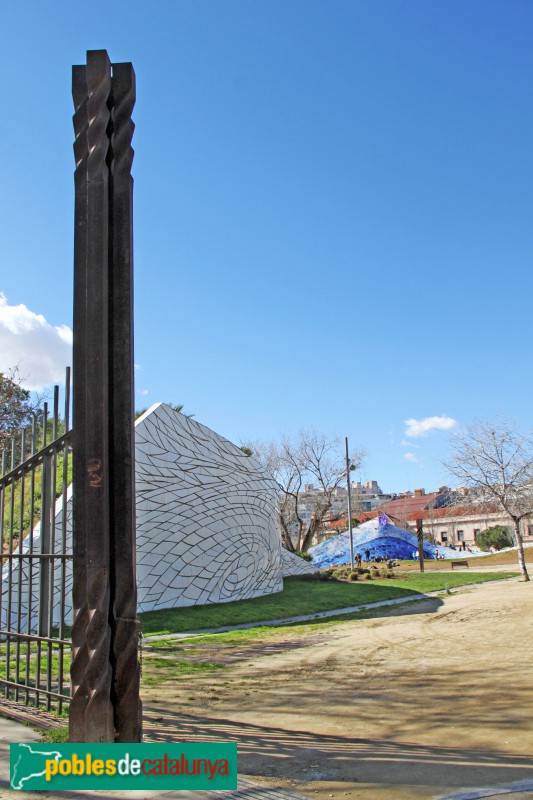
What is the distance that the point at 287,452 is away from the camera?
51.2m

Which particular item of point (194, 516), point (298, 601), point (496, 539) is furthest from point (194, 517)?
point (496, 539)

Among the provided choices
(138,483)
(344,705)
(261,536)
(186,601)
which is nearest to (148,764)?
(344,705)

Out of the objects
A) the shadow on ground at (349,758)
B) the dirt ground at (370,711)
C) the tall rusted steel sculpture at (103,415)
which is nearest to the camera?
the shadow on ground at (349,758)

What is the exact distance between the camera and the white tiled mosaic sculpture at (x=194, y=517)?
1859 centimetres

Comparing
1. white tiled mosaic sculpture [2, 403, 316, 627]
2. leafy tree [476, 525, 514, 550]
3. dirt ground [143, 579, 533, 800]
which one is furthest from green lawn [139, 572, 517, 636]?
leafy tree [476, 525, 514, 550]

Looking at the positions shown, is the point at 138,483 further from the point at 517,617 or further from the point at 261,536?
the point at 517,617

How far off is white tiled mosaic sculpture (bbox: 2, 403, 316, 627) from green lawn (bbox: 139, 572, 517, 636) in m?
0.65

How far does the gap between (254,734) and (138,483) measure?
12732 mm

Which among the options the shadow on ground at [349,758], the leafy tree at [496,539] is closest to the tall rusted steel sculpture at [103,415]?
the shadow on ground at [349,758]

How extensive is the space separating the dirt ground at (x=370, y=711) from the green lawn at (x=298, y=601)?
4.16 m

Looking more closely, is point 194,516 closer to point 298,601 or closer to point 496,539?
point 298,601

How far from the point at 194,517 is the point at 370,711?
1377 centimetres

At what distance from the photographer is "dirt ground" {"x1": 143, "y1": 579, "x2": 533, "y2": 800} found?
4.88 m

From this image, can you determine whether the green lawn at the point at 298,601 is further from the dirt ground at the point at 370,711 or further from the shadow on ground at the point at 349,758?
the shadow on ground at the point at 349,758
